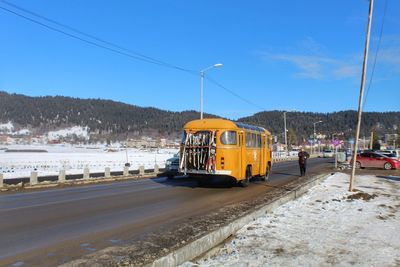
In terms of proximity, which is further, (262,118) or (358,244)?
(262,118)

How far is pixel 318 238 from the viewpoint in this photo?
9.59 metres

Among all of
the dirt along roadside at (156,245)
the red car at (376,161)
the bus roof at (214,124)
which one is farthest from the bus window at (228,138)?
the red car at (376,161)

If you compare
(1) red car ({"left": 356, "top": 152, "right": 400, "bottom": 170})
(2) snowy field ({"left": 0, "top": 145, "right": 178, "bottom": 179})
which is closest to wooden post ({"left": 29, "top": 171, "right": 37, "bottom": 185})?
(2) snowy field ({"left": 0, "top": 145, "right": 178, "bottom": 179})

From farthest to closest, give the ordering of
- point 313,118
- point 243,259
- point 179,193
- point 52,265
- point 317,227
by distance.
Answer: point 313,118 < point 179,193 < point 317,227 < point 243,259 < point 52,265

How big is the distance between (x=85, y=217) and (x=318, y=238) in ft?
19.6

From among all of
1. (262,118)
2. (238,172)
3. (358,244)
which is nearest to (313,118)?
(262,118)

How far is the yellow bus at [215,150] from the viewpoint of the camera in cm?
2023

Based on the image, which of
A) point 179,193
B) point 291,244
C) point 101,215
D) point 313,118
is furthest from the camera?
point 313,118

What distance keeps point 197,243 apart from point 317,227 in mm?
4038

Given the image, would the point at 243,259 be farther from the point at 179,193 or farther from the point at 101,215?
the point at 179,193

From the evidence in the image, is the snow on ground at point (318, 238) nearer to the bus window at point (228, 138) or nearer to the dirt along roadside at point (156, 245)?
the dirt along roadside at point (156, 245)

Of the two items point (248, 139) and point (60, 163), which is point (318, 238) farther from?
point (60, 163)

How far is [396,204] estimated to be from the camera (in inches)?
622

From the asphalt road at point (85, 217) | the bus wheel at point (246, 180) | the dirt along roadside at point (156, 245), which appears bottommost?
the asphalt road at point (85, 217)
